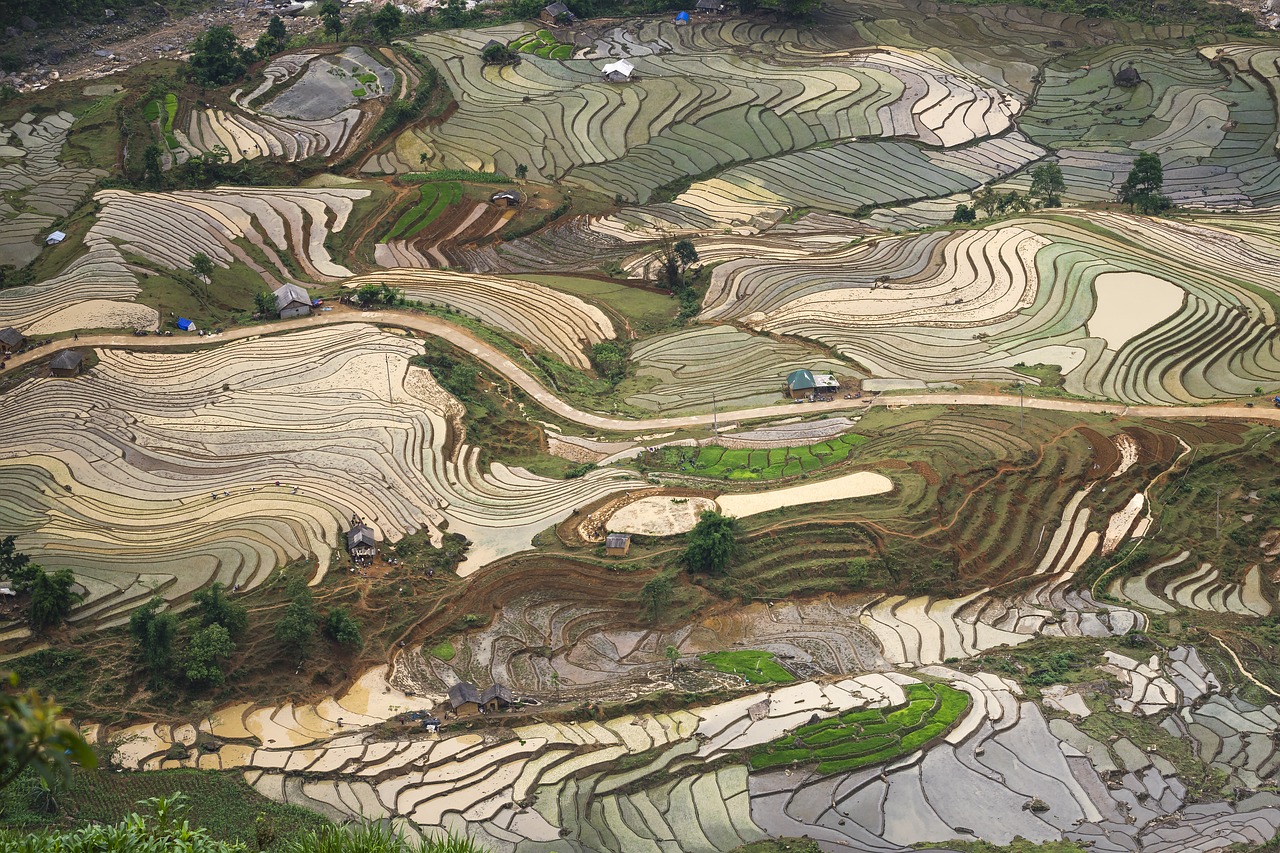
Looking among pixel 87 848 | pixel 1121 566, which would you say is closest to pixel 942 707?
pixel 1121 566

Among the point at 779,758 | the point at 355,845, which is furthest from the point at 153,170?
the point at 355,845

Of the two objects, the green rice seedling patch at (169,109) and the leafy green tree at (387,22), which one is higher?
the leafy green tree at (387,22)

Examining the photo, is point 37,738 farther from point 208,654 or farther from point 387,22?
point 387,22

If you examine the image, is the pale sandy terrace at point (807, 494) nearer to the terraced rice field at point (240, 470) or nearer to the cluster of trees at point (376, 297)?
the terraced rice field at point (240, 470)

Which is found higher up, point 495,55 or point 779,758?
point 779,758

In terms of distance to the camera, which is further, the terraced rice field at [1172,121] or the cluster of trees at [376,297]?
the terraced rice field at [1172,121]

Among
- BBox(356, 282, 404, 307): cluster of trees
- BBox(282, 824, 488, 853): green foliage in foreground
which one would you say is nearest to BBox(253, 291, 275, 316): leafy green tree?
BBox(356, 282, 404, 307): cluster of trees

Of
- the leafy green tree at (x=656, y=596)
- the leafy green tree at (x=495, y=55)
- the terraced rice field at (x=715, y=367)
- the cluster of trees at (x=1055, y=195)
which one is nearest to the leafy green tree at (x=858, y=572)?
the leafy green tree at (x=656, y=596)
